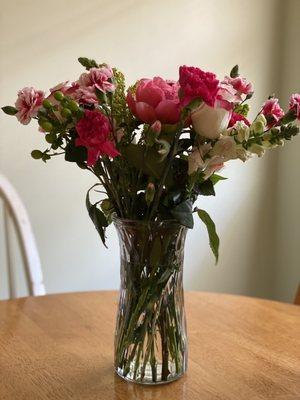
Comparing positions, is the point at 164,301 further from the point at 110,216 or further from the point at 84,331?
the point at 84,331

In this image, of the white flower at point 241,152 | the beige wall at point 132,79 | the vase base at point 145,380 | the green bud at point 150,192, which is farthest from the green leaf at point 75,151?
the beige wall at point 132,79

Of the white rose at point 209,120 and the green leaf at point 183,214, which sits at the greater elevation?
the white rose at point 209,120

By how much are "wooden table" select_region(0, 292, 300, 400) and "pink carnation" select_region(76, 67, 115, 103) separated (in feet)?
1.39

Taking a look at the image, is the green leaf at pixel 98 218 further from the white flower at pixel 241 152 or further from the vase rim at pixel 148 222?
the white flower at pixel 241 152

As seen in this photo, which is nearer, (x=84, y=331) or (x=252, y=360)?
(x=252, y=360)

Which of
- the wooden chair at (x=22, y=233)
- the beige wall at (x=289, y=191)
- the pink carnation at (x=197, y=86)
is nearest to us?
the pink carnation at (x=197, y=86)

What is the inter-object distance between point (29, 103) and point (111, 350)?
0.46 meters

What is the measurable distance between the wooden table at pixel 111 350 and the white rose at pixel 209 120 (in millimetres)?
380

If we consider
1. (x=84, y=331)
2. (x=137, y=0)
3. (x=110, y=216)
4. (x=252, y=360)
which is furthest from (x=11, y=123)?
(x=252, y=360)

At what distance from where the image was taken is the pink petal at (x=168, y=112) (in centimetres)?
77

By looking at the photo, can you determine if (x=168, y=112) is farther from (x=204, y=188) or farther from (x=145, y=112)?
(x=204, y=188)

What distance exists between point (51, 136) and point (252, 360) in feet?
1.65

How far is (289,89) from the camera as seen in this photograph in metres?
2.20

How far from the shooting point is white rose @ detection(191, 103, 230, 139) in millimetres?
754
